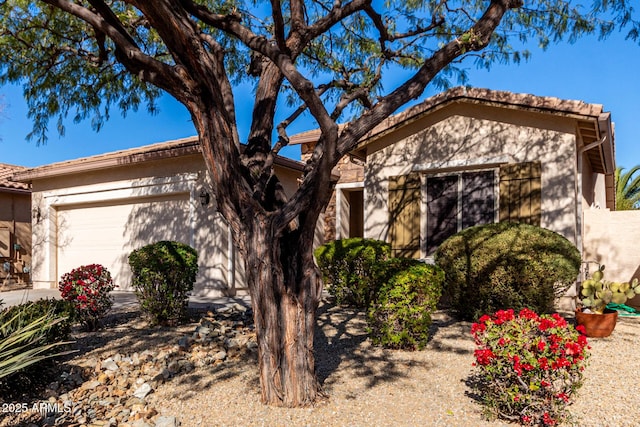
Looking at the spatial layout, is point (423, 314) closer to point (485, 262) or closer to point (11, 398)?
point (485, 262)

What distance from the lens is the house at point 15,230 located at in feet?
45.2

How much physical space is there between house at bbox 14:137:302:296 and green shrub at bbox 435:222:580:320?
5371 mm

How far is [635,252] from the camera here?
28.9 ft

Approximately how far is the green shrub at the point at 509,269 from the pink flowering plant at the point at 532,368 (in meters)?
2.71

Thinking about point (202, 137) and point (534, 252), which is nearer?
point (202, 137)

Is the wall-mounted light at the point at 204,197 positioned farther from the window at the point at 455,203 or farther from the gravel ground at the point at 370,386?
the window at the point at 455,203

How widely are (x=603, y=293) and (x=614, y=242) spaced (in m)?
3.17

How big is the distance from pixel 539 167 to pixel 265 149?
19.3ft

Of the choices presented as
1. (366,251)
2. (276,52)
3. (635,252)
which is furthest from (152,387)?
(635,252)

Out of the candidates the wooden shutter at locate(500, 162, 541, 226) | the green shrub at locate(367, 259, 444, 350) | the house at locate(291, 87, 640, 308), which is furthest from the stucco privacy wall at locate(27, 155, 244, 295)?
the wooden shutter at locate(500, 162, 541, 226)

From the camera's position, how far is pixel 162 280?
6.66 m

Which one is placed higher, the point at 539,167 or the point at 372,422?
the point at 539,167

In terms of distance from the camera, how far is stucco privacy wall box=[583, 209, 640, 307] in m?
8.80

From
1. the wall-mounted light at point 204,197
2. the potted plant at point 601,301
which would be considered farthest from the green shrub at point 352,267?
the potted plant at point 601,301
